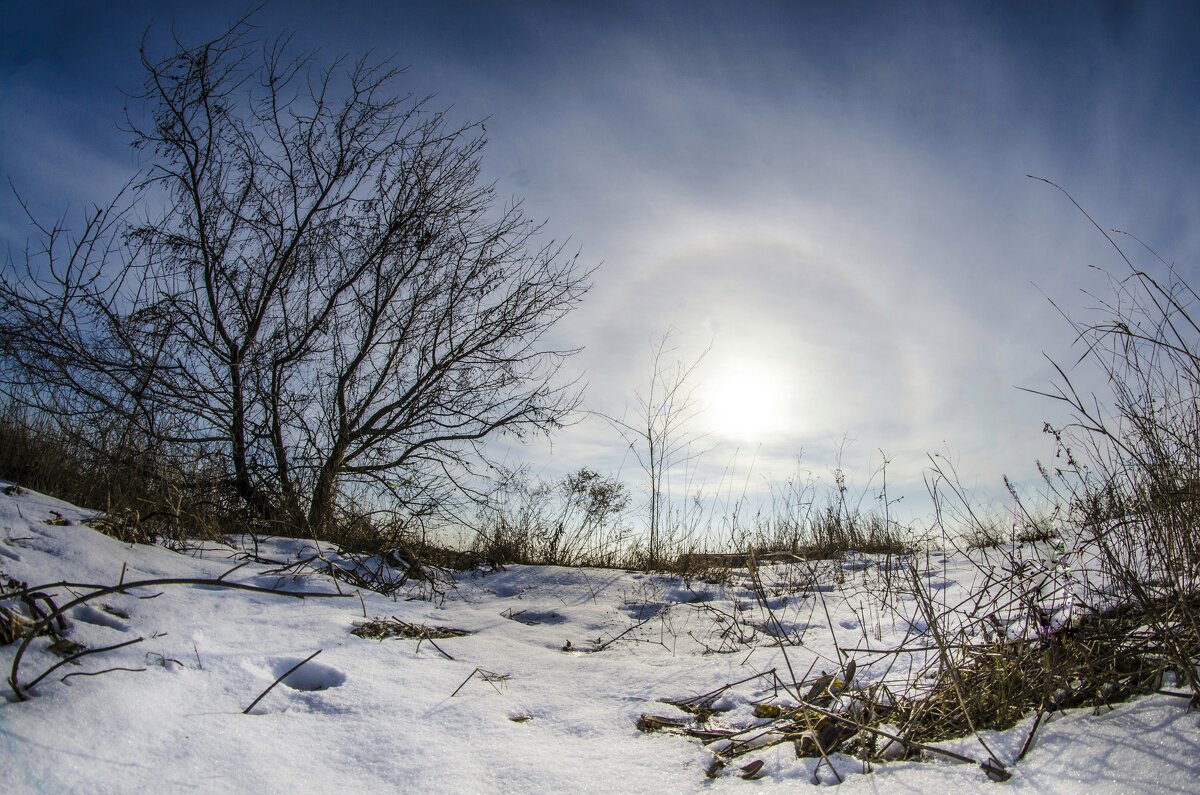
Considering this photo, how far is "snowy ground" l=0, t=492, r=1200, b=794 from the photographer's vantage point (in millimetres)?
1006

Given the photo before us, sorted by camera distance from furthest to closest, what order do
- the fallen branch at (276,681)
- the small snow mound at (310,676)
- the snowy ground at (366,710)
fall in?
the small snow mound at (310,676), the fallen branch at (276,681), the snowy ground at (366,710)

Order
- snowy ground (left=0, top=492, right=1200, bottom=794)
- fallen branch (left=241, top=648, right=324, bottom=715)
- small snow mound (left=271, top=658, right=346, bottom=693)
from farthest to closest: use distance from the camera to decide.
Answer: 1. small snow mound (left=271, top=658, right=346, bottom=693)
2. fallen branch (left=241, top=648, right=324, bottom=715)
3. snowy ground (left=0, top=492, right=1200, bottom=794)

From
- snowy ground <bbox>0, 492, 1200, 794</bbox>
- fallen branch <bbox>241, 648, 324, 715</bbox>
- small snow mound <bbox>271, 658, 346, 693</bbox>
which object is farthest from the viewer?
small snow mound <bbox>271, 658, 346, 693</bbox>

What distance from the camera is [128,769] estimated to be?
97 cm

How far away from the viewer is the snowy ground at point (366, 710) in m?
1.01

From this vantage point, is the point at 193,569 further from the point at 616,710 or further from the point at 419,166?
the point at 419,166

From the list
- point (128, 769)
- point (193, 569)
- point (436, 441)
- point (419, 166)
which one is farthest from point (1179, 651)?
point (419, 166)

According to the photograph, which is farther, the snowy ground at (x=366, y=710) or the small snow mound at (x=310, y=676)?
the small snow mound at (x=310, y=676)

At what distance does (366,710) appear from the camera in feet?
4.56

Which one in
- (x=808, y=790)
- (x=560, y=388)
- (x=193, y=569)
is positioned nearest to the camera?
(x=808, y=790)

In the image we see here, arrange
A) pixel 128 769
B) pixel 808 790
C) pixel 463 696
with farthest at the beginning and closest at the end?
pixel 463 696
pixel 808 790
pixel 128 769

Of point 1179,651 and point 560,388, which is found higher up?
point 560,388

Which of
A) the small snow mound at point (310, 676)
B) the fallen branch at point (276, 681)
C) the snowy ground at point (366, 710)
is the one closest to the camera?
the snowy ground at point (366, 710)

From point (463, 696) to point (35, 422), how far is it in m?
5.45
